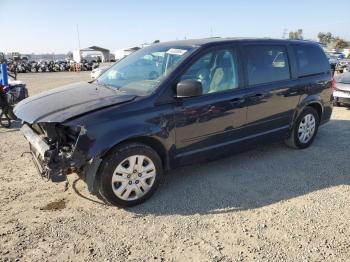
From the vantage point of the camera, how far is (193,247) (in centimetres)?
315

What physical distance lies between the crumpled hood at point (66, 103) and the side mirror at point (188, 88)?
53cm

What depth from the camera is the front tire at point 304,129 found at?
562 centimetres

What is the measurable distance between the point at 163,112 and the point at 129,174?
2.61 ft


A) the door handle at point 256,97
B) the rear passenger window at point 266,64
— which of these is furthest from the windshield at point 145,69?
the door handle at point 256,97

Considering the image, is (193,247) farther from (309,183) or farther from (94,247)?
(309,183)

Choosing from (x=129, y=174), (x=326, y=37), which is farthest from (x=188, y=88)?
(x=326, y=37)

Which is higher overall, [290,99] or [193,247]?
[290,99]

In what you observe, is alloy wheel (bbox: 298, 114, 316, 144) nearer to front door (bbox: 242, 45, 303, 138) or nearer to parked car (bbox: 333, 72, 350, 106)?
front door (bbox: 242, 45, 303, 138)

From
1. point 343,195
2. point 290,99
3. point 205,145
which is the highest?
point 290,99

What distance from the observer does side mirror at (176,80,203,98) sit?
3.82 m

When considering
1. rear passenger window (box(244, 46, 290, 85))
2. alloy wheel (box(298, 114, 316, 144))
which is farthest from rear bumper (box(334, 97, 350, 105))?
rear passenger window (box(244, 46, 290, 85))

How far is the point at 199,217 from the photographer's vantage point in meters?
3.66

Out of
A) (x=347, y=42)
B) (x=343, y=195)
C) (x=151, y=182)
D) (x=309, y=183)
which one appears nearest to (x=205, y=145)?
(x=151, y=182)

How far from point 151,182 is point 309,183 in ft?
6.95
